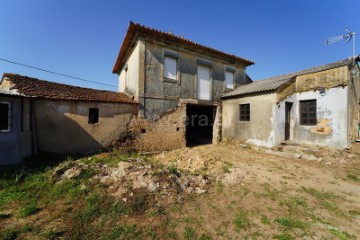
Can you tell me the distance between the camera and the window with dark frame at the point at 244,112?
35.2ft

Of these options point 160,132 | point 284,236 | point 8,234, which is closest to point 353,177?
point 284,236

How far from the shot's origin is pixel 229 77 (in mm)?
12594

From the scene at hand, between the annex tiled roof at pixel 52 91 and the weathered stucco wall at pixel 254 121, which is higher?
the annex tiled roof at pixel 52 91

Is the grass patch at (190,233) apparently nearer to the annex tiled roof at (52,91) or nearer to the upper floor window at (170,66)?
the annex tiled roof at (52,91)

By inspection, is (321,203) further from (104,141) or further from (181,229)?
(104,141)

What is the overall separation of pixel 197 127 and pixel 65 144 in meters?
11.2

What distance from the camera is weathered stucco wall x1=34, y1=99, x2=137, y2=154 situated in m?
6.92

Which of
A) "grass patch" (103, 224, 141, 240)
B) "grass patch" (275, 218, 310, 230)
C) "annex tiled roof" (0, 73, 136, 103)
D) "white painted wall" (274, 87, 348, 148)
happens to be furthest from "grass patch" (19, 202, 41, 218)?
"white painted wall" (274, 87, 348, 148)

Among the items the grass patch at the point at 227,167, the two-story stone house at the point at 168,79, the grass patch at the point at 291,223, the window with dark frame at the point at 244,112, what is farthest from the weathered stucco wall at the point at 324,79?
the grass patch at the point at 291,223

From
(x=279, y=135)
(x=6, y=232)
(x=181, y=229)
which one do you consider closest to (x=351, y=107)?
(x=279, y=135)

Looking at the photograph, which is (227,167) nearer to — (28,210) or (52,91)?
(28,210)

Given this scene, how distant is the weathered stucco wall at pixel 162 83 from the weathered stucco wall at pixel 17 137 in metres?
4.69

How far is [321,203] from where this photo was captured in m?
4.30

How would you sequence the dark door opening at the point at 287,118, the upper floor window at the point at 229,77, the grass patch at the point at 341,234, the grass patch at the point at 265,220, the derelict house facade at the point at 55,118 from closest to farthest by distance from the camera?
the grass patch at the point at 341,234 → the grass patch at the point at 265,220 → the derelict house facade at the point at 55,118 → the dark door opening at the point at 287,118 → the upper floor window at the point at 229,77
